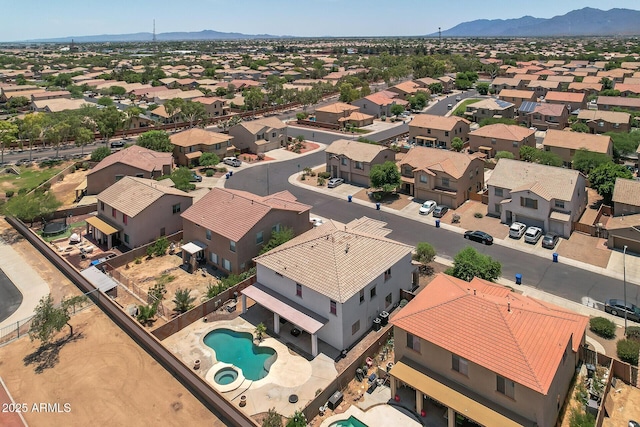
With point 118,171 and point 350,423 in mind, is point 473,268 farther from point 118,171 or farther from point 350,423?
point 118,171

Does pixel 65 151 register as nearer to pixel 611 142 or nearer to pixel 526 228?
pixel 526 228

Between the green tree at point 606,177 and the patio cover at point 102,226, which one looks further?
the green tree at point 606,177

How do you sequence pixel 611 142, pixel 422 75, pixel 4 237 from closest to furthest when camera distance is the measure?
pixel 4 237
pixel 611 142
pixel 422 75

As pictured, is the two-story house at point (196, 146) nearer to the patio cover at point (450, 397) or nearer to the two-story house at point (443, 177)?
the two-story house at point (443, 177)

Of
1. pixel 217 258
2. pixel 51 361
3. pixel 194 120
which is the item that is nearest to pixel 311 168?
pixel 217 258

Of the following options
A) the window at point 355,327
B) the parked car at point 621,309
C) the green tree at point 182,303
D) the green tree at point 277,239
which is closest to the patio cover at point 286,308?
the window at point 355,327

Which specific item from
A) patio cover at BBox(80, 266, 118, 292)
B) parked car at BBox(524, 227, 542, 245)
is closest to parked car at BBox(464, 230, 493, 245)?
parked car at BBox(524, 227, 542, 245)

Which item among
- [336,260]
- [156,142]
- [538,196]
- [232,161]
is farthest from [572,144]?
[156,142]
